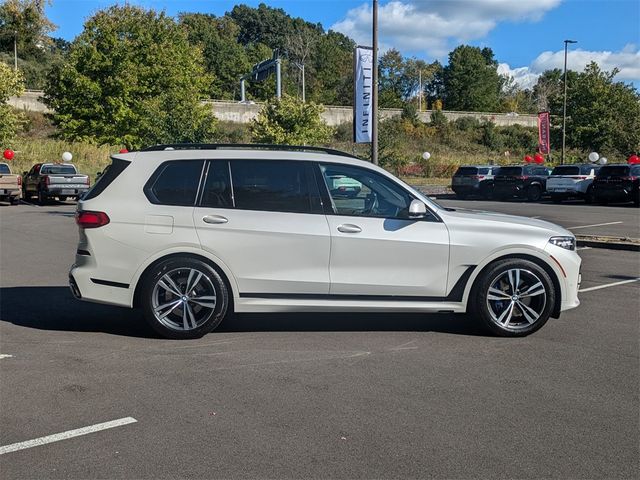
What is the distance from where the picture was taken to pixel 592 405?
489cm

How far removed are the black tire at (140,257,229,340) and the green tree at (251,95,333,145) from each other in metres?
29.7

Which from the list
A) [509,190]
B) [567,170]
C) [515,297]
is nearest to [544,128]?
[509,190]

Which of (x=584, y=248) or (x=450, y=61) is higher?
(x=450, y=61)

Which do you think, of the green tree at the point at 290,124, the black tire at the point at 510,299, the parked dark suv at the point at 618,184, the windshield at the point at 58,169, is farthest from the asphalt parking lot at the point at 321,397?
the green tree at the point at 290,124

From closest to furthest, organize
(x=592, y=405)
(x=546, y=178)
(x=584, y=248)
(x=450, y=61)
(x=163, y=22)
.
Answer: (x=592, y=405), (x=584, y=248), (x=546, y=178), (x=163, y=22), (x=450, y=61)

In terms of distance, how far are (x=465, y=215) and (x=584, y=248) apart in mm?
8014

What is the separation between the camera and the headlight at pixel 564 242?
22.3 feet

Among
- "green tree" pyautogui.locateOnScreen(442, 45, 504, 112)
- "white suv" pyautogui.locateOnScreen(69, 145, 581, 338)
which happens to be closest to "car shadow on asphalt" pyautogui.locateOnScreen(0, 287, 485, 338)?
"white suv" pyautogui.locateOnScreen(69, 145, 581, 338)

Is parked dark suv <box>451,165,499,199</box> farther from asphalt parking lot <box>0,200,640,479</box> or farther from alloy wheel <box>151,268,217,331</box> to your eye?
alloy wheel <box>151,268,217,331</box>

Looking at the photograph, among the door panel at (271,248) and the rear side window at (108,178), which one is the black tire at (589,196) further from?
the rear side window at (108,178)

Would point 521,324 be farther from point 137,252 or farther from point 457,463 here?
point 137,252

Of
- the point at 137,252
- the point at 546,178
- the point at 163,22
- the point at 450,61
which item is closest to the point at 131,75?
the point at 163,22

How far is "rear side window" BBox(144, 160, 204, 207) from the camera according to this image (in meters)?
6.69

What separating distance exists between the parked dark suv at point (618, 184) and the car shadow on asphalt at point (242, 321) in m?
21.8
